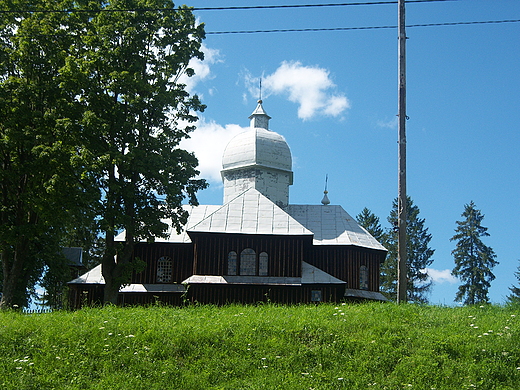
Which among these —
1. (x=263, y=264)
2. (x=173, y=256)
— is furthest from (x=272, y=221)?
(x=173, y=256)

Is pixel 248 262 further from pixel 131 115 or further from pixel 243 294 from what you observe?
pixel 131 115

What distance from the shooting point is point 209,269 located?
84.6ft

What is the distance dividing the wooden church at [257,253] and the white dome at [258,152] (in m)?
0.06

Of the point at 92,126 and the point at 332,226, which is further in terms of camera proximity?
the point at 332,226

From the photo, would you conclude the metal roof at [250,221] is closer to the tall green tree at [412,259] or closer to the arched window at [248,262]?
the arched window at [248,262]

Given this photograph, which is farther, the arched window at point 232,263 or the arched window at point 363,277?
the arched window at point 363,277

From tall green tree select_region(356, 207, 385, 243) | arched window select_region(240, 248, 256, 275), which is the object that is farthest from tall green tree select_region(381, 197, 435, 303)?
arched window select_region(240, 248, 256, 275)

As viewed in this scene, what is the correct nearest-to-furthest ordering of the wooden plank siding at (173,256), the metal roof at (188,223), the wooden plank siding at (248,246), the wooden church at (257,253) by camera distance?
the wooden church at (257,253) < the wooden plank siding at (248,246) < the wooden plank siding at (173,256) < the metal roof at (188,223)

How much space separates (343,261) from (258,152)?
27.4 ft

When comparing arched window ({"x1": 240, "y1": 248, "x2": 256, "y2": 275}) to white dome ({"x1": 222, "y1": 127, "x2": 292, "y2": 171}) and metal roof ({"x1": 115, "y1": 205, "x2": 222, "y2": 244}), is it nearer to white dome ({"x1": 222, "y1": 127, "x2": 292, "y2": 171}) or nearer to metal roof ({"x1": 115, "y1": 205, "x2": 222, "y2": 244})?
metal roof ({"x1": 115, "y1": 205, "x2": 222, "y2": 244})

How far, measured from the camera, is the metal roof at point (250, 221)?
26.1m

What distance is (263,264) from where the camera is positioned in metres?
26.1

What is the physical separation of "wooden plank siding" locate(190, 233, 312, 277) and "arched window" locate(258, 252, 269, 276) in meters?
0.16

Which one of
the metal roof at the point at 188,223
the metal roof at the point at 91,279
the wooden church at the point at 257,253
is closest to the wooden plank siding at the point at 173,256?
the wooden church at the point at 257,253
